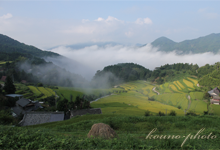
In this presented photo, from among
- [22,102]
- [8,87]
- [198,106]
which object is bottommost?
[198,106]

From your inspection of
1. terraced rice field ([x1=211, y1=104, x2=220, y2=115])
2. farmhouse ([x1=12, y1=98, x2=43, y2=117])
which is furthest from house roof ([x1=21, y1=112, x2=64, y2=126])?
terraced rice field ([x1=211, y1=104, x2=220, y2=115])

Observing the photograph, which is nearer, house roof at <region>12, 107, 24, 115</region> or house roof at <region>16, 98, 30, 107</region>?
house roof at <region>12, 107, 24, 115</region>

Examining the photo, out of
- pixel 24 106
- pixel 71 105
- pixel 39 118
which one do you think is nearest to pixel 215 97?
pixel 71 105

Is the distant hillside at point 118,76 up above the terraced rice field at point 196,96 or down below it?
above

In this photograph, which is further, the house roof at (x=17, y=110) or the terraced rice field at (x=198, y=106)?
the terraced rice field at (x=198, y=106)

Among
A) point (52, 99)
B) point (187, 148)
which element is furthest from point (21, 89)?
point (187, 148)

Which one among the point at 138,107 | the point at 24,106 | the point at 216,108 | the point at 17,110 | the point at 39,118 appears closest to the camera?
the point at 39,118

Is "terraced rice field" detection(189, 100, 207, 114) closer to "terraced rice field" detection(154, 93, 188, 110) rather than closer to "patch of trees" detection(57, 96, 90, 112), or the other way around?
"terraced rice field" detection(154, 93, 188, 110)

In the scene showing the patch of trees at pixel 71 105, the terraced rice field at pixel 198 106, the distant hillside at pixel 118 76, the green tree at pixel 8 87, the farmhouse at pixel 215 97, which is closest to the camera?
the patch of trees at pixel 71 105

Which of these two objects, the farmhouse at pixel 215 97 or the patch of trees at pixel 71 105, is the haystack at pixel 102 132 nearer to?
the patch of trees at pixel 71 105

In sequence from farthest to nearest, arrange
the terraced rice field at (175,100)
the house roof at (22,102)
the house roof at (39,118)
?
1. the terraced rice field at (175,100)
2. the house roof at (22,102)
3. the house roof at (39,118)

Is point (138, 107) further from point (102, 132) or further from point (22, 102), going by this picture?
point (102, 132)

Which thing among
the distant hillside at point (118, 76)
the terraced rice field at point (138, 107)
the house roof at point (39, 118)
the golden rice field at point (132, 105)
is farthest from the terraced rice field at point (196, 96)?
the distant hillside at point (118, 76)

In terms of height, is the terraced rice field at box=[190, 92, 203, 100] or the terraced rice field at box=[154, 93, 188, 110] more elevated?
the terraced rice field at box=[190, 92, 203, 100]
